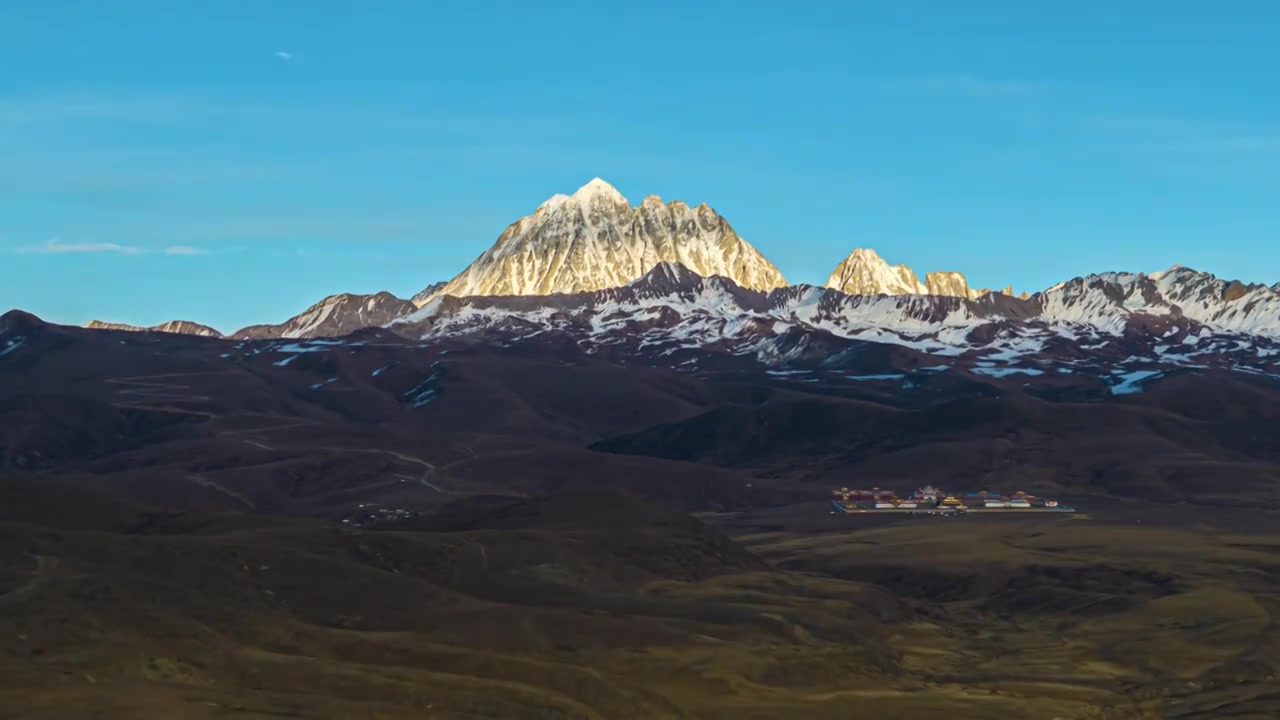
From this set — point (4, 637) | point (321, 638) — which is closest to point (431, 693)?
point (321, 638)

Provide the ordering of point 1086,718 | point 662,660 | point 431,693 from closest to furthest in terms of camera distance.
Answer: point 431,693 < point 1086,718 < point 662,660

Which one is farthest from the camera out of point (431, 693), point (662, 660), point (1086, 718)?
point (662, 660)

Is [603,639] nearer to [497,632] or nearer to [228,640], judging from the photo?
[497,632]

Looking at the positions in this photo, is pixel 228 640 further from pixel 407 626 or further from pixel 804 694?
pixel 804 694

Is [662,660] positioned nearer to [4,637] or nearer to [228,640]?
[228,640]

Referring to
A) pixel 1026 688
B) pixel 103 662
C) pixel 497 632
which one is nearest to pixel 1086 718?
pixel 1026 688

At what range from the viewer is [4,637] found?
169m

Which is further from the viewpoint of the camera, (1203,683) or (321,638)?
(1203,683)

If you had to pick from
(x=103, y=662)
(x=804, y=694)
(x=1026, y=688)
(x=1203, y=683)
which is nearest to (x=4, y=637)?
(x=103, y=662)

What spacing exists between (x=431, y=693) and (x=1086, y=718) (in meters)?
63.6

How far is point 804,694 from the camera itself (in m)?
183

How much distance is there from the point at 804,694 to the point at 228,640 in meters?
58.1

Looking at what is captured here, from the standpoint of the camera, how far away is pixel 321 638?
7239 inches

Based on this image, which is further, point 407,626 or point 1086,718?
point 407,626
